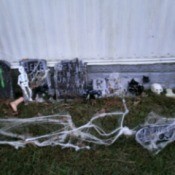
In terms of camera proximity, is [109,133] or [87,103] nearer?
[109,133]

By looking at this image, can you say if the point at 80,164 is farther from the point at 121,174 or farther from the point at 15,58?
the point at 15,58

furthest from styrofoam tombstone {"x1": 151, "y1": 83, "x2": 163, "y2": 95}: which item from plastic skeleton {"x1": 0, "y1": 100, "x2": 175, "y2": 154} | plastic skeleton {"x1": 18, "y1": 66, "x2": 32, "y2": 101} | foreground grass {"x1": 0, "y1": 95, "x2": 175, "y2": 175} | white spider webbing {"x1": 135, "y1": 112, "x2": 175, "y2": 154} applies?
plastic skeleton {"x1": 18, "y1": 66, "x2": 32, "y2": 101}

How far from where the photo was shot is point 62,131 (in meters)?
2.60

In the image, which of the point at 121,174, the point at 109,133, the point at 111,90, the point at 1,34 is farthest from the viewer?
the point at 111,90

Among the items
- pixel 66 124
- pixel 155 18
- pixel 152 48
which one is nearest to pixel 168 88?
pixel 152 48

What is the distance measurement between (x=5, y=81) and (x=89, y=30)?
1.07m

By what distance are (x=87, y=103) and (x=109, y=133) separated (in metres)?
0.51

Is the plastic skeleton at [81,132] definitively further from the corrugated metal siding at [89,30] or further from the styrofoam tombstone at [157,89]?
the corrugated metal siding at [89,30]

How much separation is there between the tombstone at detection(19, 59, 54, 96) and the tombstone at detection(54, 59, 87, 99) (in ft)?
0.35

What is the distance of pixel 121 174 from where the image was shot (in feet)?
7.41

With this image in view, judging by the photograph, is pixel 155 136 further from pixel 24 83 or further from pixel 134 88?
pixel 24 83

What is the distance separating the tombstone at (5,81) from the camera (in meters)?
2.96

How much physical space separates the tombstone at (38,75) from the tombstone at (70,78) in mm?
107

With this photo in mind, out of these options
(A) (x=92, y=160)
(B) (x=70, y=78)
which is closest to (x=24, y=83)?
(B) (x=70, y=78)
